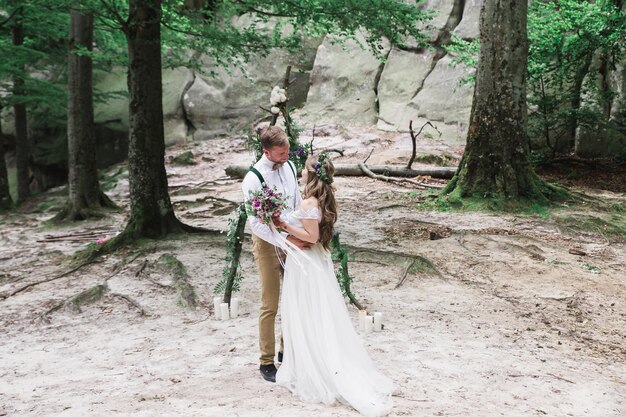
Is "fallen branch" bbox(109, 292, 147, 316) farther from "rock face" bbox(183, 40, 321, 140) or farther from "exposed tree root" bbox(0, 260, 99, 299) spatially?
"rock face" bbox(183, 40, 321, 140)

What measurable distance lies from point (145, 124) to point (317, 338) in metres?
5.68

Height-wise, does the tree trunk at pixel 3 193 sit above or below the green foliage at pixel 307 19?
below

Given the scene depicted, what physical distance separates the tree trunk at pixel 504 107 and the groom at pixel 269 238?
6.89 m

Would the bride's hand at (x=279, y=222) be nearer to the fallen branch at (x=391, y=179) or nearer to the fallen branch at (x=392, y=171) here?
the fallen branch at (x=391, y=179)

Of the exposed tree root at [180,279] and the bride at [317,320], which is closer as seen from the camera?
the bride at [317,320]

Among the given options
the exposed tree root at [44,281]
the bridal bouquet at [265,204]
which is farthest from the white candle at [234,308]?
the exposed tree root at [44,281]

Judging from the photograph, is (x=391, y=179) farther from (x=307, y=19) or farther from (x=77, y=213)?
(x=77, y=213)

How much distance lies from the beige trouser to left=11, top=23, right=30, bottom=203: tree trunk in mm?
13557

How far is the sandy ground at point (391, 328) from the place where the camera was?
4.18 meters

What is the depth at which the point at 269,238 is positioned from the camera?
4254mm

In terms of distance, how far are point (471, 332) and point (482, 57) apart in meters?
6.58

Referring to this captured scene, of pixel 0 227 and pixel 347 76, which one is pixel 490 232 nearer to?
pixel 0 227

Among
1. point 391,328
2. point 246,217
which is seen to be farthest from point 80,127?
point 391,328

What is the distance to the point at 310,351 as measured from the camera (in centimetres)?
420
